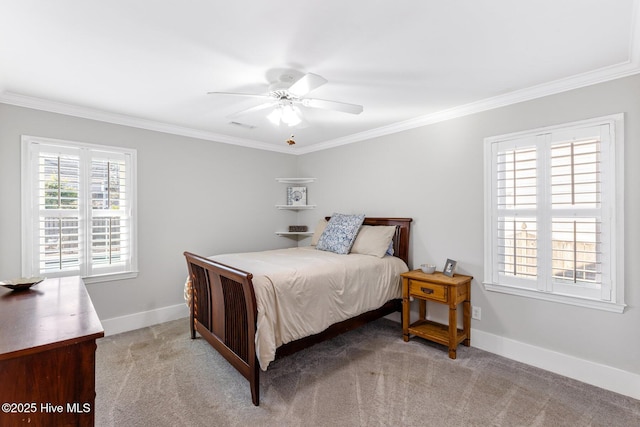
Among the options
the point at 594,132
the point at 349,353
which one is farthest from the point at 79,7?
the point at 594,132

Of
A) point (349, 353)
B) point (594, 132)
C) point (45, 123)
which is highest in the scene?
point (45, 123)

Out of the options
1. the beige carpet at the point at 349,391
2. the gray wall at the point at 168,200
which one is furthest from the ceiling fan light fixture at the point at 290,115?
the beige carpet at the point at 349,391

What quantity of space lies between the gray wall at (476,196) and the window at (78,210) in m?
2.62

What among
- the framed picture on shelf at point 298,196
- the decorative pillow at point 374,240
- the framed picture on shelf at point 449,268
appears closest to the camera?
the framed picture on shelf at point 449,268

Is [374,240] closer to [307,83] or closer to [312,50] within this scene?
[307,83]

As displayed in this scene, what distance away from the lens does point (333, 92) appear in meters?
2.62

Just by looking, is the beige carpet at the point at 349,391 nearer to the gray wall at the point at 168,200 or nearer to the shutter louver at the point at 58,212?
the gray wall at the point at 168,200

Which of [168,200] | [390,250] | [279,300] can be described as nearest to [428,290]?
[390,250]

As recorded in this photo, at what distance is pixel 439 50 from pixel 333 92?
94cm

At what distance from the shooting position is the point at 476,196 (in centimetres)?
296

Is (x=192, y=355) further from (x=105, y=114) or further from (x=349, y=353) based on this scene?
(x=105, y=114)

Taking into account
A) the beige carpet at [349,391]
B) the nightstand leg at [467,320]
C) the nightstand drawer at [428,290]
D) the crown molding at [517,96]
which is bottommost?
the beige carpet at [349,391]

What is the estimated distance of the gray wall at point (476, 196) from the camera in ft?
7.17

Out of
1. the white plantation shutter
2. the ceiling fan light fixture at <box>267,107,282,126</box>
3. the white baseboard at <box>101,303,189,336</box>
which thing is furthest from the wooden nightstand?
the white plantation shutter
